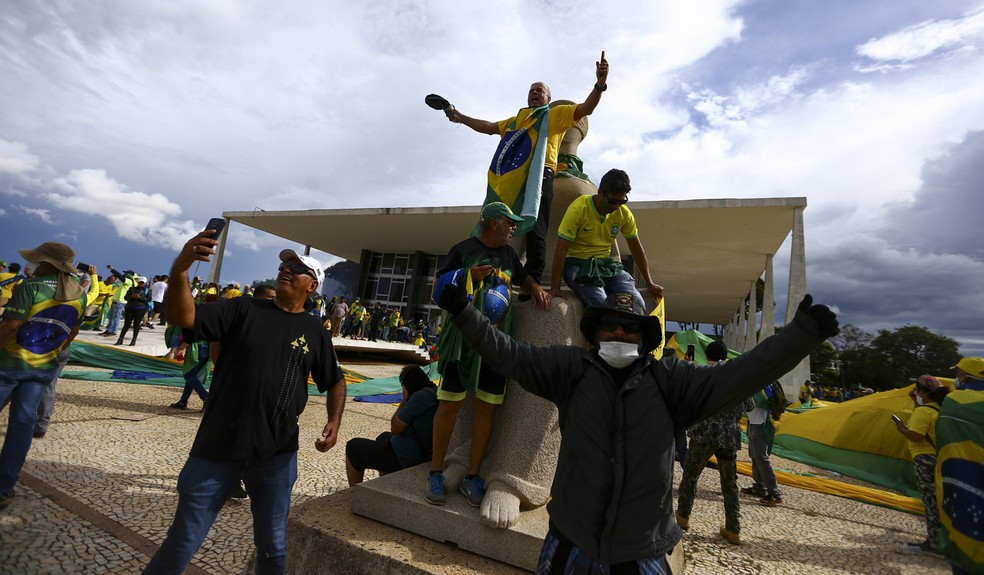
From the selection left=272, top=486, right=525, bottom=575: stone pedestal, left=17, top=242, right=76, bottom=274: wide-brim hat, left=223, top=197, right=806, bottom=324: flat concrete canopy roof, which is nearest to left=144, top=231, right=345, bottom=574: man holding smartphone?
left=272, top=486, right=525, bottom=575: stone pedestal

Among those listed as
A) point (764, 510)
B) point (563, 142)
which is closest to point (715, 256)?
point (764, 510)

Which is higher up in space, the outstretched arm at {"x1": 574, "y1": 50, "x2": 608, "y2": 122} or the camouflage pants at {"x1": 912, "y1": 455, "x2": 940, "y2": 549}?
the outstretched arm at {"x1": 574, "y1": 50, "x2": 608, "y2": 122}

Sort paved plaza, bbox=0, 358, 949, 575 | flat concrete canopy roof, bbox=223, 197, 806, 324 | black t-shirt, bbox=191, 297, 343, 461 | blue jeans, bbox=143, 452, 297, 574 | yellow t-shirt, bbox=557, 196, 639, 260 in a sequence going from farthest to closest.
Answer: flat concrete canopy roof, bbox=223, 197, 806, 324, yellow t-shirt, bbox=557, 196, 639, 260, paved plaza, bbox=0, 358, 949, 575, black t-shirt, bbox=191, 297, 343, 461, blue jeans, bbox=143, 452, 297, 574

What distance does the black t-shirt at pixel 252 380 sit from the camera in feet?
6.28

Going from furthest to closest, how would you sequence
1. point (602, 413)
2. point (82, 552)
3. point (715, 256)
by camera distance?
point (715, 256)
point (82, 552)
point (602, 413)

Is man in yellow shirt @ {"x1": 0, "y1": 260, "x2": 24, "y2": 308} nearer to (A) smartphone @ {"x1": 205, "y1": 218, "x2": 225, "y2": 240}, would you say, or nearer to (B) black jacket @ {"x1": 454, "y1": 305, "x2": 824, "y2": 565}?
(A) smartphone @ {"x1": 205, "y1": 218, "x2": 225, "y2": 240}

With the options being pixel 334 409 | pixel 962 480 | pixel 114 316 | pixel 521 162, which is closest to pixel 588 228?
pixel 521 162

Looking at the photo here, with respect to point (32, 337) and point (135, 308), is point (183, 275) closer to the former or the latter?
point (32, 337)

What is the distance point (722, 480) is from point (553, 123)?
3556 millimetres

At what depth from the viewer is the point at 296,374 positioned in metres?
2.13

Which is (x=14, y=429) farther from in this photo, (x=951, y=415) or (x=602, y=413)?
(x=951, y=415)

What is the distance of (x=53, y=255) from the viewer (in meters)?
3.49

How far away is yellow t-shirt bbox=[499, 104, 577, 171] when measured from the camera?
11.6 ft

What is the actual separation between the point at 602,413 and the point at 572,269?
173 cm
